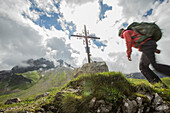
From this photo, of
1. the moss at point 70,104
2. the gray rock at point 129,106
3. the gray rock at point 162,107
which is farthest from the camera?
the moss at point 70,104

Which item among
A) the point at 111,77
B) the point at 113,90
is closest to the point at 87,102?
the point at 113,90

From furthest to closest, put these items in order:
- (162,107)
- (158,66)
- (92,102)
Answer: (158,66)
(92,102)
(162,107)

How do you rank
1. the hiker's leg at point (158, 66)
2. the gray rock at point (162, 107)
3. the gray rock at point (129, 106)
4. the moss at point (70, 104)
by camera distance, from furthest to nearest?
the hiker's leg at point (158, 66)
the moss at point (70, 104)
the gray rock at point (129, 106)
the gray rock at point (162, 107)

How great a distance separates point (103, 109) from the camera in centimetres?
350

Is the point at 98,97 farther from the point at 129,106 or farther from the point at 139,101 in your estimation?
the point at 139,101

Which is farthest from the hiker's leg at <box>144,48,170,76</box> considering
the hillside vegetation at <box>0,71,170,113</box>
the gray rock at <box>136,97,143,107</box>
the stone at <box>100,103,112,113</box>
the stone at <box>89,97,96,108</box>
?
the stone at <box>89,97,96,108</box>

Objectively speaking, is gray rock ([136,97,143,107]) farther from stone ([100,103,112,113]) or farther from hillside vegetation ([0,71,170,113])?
stone ([100,103,112,113])

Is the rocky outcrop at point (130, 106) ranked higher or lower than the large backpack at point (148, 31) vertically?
lower

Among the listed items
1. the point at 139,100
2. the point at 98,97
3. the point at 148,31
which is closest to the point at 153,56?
the point at 148,31

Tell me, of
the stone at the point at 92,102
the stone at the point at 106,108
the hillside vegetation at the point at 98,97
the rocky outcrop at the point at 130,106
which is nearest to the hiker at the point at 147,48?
the hillside vegetation at the point at 98,97

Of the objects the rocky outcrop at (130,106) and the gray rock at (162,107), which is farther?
the rocky outcrop at (130,106)

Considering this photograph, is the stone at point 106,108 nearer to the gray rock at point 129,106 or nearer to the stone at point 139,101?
the gray rock at point 129,106

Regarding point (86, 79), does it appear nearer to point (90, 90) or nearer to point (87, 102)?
point (90, 90)

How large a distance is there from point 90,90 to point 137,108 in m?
2.03
